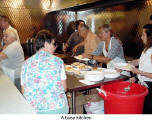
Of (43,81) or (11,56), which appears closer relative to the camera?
(43,81)

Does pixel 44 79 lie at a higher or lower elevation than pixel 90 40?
lower

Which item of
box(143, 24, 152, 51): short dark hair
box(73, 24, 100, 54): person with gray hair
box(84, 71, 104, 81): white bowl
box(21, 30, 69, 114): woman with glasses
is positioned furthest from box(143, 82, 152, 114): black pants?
box(73, 24, 100, 54): person with gray hair

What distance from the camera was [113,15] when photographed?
425 cm

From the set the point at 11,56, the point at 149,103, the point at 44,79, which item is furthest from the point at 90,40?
the point at 44,79

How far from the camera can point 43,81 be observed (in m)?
1.51

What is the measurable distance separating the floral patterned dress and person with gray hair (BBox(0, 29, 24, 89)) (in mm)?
1349

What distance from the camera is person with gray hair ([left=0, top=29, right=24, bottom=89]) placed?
278 centimetres

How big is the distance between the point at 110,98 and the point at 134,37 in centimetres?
221

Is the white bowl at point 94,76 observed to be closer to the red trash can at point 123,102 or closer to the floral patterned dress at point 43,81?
the red trash can at point 123,102

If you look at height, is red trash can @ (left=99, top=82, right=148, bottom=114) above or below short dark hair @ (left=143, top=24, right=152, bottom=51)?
below

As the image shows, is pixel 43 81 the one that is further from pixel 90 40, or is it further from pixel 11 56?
pixel 90 40

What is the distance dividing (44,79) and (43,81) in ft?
0.06

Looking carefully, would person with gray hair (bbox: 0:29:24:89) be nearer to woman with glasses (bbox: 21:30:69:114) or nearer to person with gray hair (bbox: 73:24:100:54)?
woman with glasses (bbox: 21:30:69:114)

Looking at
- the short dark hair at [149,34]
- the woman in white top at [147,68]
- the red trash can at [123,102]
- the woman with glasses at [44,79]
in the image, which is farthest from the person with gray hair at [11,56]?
the short dark hair at [149,34]
